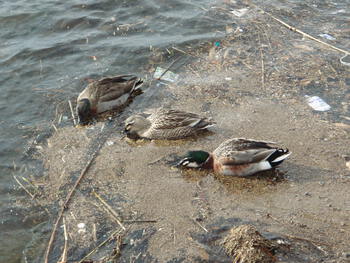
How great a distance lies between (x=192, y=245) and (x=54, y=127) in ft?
11.5

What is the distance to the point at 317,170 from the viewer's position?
19.3 ft

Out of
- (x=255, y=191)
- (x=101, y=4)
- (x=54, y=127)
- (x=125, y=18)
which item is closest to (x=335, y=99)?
(x=255, y=191)

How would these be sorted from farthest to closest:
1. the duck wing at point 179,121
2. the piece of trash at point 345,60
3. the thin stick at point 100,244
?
the piece of trash at point 345,60, the duck wing at point 179,121, the thin stick at point 100,244

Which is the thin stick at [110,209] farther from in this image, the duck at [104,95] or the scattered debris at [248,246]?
the duck at [104,95]

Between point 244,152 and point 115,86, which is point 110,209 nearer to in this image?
point 244,152

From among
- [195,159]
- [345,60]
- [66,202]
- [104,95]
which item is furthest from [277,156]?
[345,60]

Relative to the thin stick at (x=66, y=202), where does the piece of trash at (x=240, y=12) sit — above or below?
above

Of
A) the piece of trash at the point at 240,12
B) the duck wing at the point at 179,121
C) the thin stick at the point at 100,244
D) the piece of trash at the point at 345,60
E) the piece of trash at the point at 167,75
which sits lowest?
the thin stick at the point at 100,244

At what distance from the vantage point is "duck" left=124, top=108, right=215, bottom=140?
6719mm

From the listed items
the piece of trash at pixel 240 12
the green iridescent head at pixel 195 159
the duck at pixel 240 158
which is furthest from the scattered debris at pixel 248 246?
the piece of trash at pixel 240 12

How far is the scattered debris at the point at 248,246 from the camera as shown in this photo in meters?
4.57

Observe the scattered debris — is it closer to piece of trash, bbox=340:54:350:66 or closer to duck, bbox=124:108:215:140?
duck, bbox=124:108:215:140

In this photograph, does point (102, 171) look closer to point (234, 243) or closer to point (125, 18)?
point (234, 243)

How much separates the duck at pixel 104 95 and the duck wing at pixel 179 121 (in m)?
1.20
